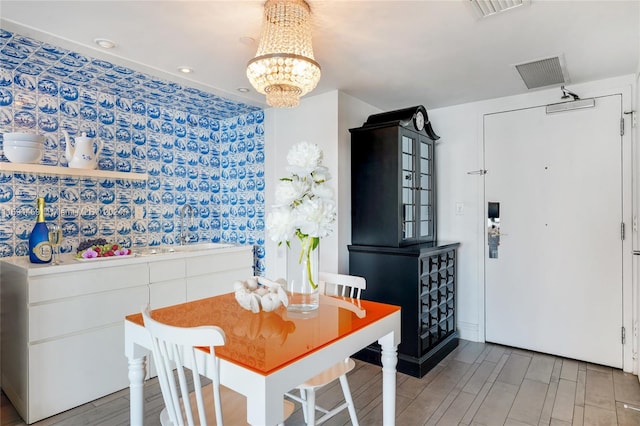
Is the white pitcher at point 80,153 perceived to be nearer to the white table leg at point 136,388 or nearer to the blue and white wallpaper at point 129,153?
the blue and white wallpaper at point 129,153

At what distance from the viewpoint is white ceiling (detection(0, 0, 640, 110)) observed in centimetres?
187

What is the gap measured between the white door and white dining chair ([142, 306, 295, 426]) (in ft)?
8.99

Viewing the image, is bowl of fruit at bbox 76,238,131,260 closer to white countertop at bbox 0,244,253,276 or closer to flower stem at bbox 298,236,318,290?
white countertop at bbox 0,244,253,276

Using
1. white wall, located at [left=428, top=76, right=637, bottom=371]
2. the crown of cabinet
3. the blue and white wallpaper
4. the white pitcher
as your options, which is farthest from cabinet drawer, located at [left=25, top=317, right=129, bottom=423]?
white wall, located at [left=428, top=76, right=637, bottom=371]

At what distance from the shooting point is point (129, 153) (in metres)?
3.23

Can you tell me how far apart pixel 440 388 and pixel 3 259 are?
3.16 meters

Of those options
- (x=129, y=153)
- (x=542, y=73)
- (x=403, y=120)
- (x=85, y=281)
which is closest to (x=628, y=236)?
(x=542, y=73)

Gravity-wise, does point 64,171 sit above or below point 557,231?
above

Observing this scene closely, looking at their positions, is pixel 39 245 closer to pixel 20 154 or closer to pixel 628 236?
pixel 20 154

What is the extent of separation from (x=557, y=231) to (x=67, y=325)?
3763 millimetres

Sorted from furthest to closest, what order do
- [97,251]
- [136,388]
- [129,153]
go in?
1. [129,153]
2. [97,251]
3. [136,388]

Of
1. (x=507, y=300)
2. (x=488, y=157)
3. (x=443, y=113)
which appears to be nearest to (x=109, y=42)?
(x=443, y=113)

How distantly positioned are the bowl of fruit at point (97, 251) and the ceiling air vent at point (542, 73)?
3.21 meters

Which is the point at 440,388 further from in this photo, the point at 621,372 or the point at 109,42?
the point at 109,42
